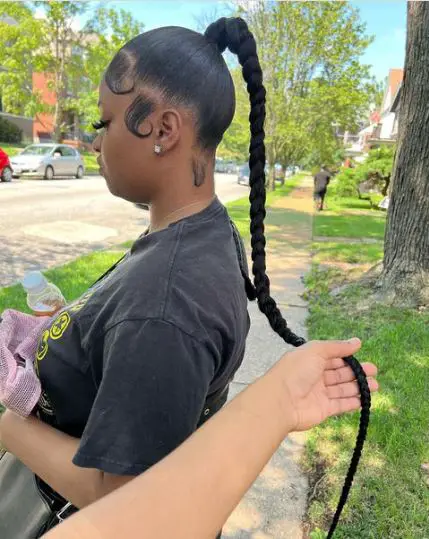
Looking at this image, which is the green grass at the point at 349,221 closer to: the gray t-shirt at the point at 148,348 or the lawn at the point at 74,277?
the lawn at the point at 74,277

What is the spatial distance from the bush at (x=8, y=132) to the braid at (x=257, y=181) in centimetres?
3613

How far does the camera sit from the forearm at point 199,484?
0.74 m

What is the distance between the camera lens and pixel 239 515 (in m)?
2.54

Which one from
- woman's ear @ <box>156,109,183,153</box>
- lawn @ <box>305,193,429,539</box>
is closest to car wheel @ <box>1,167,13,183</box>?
lawn @ <box>305,193,429,539</box>

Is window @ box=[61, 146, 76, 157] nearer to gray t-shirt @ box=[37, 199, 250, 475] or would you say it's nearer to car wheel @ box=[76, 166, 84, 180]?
car wheel @ box=[76, 166, 84, 180]

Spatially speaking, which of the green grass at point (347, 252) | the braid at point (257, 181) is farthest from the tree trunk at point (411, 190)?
the braid at point (257, 181)

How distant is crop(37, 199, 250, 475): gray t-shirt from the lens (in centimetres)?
96

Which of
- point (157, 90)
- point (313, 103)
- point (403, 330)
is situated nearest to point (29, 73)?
point (313, 103)

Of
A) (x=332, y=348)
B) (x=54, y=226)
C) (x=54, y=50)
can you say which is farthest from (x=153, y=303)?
(x=54, y=50)

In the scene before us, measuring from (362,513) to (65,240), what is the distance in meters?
7.24

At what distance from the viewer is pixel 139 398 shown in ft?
3.14

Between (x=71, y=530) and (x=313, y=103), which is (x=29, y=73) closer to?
(x=313, y=103)

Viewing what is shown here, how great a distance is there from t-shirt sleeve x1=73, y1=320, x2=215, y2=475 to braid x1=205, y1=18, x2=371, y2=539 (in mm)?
453

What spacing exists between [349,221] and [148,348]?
46.8ft
